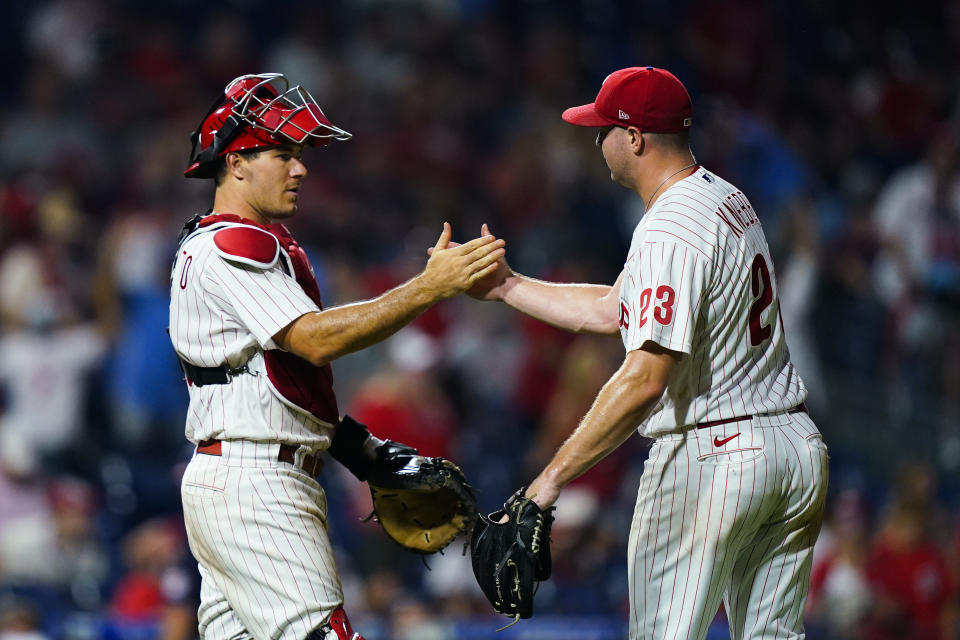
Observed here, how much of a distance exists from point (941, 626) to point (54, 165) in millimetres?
6908

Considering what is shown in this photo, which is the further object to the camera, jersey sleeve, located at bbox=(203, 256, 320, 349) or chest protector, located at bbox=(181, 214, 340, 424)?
chest protector, located at bbox=(181, 214, 340, 424)

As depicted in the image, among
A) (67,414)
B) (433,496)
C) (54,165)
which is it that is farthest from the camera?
(54,165)

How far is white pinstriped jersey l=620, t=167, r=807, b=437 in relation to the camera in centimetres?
372

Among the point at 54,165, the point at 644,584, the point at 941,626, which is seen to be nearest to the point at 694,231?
the point at 644,584

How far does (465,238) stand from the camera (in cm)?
911

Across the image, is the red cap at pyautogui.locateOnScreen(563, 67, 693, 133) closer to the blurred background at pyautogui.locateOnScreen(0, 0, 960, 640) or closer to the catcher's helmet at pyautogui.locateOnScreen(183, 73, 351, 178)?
the catcher's helmet at pyautogui.locateOnScreen(183, 73, 351, 178)

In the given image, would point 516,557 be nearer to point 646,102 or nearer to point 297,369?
point 297,369

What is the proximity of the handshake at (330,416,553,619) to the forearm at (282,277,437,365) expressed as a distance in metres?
0.62

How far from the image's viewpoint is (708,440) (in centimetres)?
389

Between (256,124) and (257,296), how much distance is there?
0.59 meters

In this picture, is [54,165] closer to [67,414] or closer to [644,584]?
[67,414]

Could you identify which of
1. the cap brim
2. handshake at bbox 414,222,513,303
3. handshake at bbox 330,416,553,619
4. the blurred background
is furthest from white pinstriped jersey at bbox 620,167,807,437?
the blurred background

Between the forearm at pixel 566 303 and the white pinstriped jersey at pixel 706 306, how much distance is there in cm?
52

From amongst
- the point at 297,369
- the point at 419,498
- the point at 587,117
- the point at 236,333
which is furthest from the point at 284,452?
the point at 587,117
